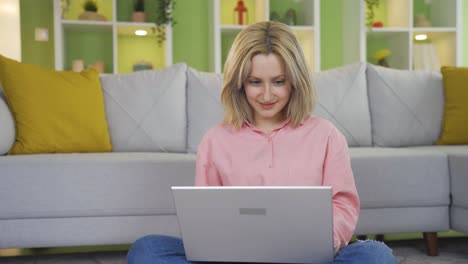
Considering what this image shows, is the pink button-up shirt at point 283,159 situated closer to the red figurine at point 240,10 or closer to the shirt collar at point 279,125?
the shirt collar at point 279,125

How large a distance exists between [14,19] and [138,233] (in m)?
4.58

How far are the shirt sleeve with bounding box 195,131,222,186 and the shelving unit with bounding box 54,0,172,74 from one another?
2811mm

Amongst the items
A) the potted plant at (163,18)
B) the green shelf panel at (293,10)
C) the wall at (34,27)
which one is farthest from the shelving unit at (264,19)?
the wall at (34,27)

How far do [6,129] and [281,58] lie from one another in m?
1.45

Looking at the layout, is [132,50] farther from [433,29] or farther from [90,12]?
[433,29]

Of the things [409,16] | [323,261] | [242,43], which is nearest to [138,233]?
[242,43]

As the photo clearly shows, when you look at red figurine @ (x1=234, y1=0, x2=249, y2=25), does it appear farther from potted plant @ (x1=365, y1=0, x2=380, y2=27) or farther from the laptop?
the laptop

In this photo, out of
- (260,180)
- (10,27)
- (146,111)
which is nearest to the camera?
(260,180)

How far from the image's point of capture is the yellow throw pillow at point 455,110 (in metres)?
2.79

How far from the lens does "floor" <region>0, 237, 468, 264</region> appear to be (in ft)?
7.13

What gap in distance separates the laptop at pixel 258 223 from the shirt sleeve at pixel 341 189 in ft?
0.49

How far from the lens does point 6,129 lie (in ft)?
7.72

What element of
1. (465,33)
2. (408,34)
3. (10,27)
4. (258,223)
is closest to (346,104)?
(258,223)

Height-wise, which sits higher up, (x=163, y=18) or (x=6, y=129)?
(x=163, y=18)
